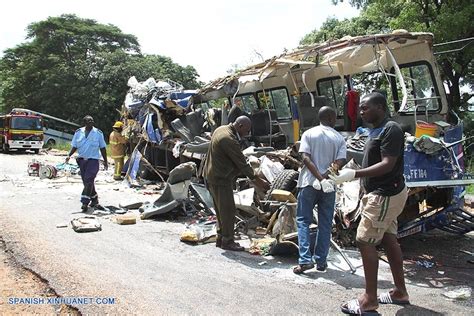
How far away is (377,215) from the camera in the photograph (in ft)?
11.8

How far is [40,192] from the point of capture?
33.7 feet

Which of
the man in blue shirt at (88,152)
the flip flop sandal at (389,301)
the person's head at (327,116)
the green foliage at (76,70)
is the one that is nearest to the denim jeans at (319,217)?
the person's head at (327,116)

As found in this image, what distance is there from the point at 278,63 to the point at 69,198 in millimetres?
5317

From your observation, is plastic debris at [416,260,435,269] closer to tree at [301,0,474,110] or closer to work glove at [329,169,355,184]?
work glove at [329,169,355,184]

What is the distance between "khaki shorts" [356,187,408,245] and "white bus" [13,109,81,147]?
101ft

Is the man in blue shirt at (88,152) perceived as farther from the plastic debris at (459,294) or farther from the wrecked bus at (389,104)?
the plastic debris at (459,294)

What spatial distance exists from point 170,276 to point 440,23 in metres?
13.0

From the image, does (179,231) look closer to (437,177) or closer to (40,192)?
(437,177)

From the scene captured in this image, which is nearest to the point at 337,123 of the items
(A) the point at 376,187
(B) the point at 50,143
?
(A) the point at 376,187

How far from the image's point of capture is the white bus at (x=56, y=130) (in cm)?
3094

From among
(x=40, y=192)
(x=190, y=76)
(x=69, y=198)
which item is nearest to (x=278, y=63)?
(x=69, y=198)

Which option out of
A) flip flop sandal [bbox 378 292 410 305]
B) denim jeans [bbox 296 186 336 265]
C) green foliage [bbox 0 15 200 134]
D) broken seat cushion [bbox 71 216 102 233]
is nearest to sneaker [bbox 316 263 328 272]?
denim jeans [bbox 296 186 336 265]

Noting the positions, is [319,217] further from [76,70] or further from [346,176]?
[76,70]

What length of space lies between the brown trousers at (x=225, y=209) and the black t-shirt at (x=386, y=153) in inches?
90.5
